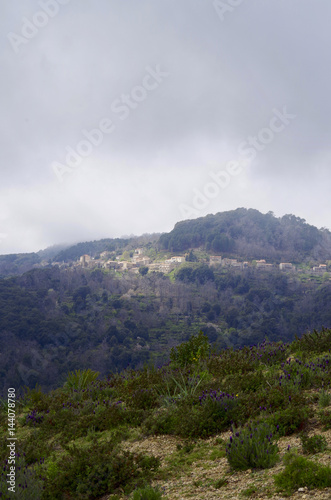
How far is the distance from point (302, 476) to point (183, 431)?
2081 millimetres

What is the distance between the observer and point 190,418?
4496 mm

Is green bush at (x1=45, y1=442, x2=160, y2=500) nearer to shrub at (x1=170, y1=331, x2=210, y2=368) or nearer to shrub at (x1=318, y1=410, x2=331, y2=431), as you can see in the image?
shrub at (x1=318, y1=410, x2=331, y2=431)

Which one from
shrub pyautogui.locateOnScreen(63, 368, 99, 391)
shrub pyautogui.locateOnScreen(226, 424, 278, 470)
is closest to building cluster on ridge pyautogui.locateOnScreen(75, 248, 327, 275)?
shrub pyautogui.locateOnScreen(63, 368, 99, 391)

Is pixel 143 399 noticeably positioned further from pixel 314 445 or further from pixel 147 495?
pixel 314 445

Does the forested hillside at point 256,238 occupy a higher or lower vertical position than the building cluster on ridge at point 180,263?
higher

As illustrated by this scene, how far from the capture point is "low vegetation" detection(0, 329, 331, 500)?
10.4ft

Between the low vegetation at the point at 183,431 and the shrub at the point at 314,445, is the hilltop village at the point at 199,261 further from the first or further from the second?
the shrub at the point at 314,445

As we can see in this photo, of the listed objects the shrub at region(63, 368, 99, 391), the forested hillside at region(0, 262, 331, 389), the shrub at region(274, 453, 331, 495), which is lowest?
the forested hillside at region(0, 262, 331, 389)

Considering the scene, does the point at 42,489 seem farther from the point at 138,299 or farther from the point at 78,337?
the point at 138,299

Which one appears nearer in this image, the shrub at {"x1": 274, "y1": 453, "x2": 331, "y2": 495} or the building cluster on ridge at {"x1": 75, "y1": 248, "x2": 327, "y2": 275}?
the shrub at {"x1": 274, "y1": 453, "x2": 331, "y2": 495}

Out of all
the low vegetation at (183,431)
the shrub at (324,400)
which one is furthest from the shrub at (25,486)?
the shrub at (324,400)

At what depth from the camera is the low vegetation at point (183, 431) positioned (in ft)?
10.4

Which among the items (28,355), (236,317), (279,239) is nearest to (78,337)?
(28,355)

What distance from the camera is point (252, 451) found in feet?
10.6
